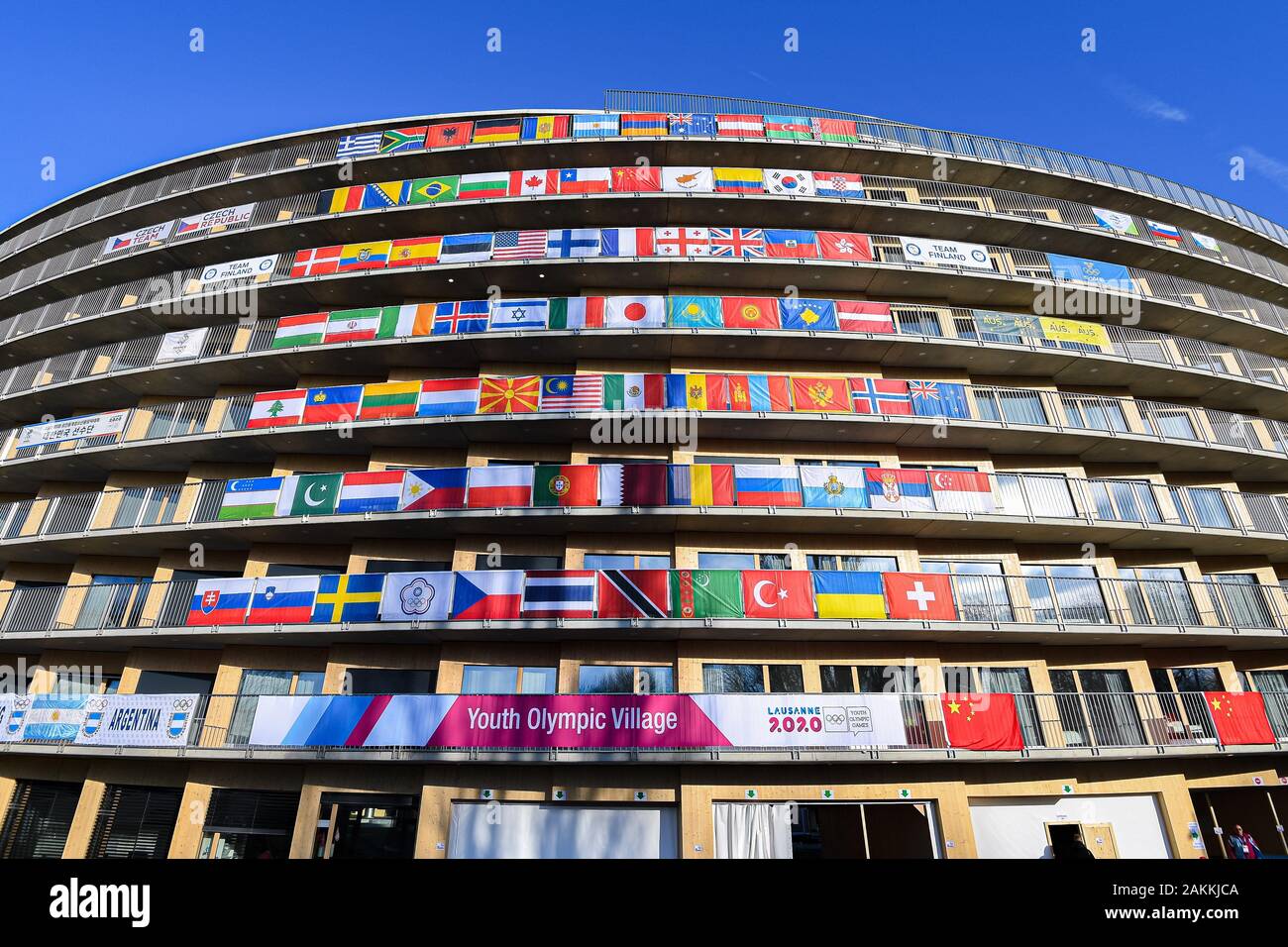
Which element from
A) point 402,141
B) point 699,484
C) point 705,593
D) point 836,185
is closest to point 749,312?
point 699,484

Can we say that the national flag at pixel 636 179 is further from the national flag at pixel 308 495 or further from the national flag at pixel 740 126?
the national flag at pixel 308 495

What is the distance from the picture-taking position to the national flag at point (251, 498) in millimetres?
19438

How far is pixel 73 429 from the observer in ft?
76.3

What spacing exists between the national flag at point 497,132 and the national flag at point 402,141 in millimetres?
2451

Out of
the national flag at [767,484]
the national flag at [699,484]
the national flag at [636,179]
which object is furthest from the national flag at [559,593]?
the national flag at [636,179]

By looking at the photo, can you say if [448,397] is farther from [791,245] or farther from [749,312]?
[791,245]

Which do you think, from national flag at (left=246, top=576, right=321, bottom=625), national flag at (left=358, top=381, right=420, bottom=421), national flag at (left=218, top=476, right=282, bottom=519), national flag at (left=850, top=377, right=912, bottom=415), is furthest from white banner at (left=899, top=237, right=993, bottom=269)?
national flag at (left=218, top=476, right=282, bottom=519)

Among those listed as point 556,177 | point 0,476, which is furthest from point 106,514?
point 556,177

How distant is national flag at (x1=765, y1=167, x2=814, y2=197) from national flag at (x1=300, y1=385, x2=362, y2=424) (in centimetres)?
1738

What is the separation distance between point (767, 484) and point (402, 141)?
2193cm

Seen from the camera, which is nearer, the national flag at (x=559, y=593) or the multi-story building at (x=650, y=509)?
the multi-story building at (x=650, y=509)

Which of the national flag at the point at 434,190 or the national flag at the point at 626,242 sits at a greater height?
the national flag at the point at 434,190

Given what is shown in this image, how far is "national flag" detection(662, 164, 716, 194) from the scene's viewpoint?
23.3 metres
